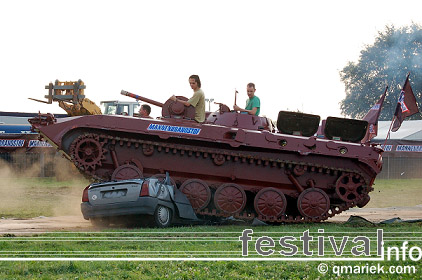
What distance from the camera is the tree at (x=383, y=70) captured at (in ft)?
230

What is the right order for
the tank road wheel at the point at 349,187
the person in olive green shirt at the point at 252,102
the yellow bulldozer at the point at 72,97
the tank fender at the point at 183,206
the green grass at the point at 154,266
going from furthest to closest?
the yellow bulldozer at the point at 72,97
the person in olive green shirt at the point at 252,102
the tank road wheel at the point at 349,187
the tank fender at the point at 183,206
the green grass at the point at 154,266

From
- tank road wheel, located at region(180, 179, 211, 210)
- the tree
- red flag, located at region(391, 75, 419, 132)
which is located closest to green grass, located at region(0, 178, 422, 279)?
tank road wheel, located at region(180, 179, 211, 210)

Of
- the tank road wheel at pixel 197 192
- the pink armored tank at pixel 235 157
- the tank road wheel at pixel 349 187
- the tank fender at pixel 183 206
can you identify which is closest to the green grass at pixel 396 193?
the tank road wheel at pixel 349 187

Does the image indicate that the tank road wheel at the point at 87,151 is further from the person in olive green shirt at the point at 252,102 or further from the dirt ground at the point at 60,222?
the person in olive green shirt at the point at 252,102

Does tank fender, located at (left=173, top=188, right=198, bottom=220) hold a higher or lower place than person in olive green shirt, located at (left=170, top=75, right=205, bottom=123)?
lower

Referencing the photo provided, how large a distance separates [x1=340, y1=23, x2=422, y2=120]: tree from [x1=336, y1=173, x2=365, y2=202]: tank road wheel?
53905 mm

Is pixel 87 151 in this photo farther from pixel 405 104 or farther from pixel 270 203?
pixel 405 104

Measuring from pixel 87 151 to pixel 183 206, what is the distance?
256cm

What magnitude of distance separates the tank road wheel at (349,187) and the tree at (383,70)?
2122 inches

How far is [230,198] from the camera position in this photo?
640 inches

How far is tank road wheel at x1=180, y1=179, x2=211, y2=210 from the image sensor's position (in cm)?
1599

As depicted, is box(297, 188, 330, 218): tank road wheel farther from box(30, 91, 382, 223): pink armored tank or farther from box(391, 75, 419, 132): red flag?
box(391, 75, 419, 132): red flag

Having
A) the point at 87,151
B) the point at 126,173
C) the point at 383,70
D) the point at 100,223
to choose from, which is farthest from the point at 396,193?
the point at 383,70

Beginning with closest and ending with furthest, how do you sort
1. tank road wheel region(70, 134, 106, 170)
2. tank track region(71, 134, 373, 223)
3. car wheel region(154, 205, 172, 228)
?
1. car wheel region(154, 205, 172, 228)
2. tank road wheel region(70, 134, 106, 170)
3. tank track region(71, 134, 373, 223)
